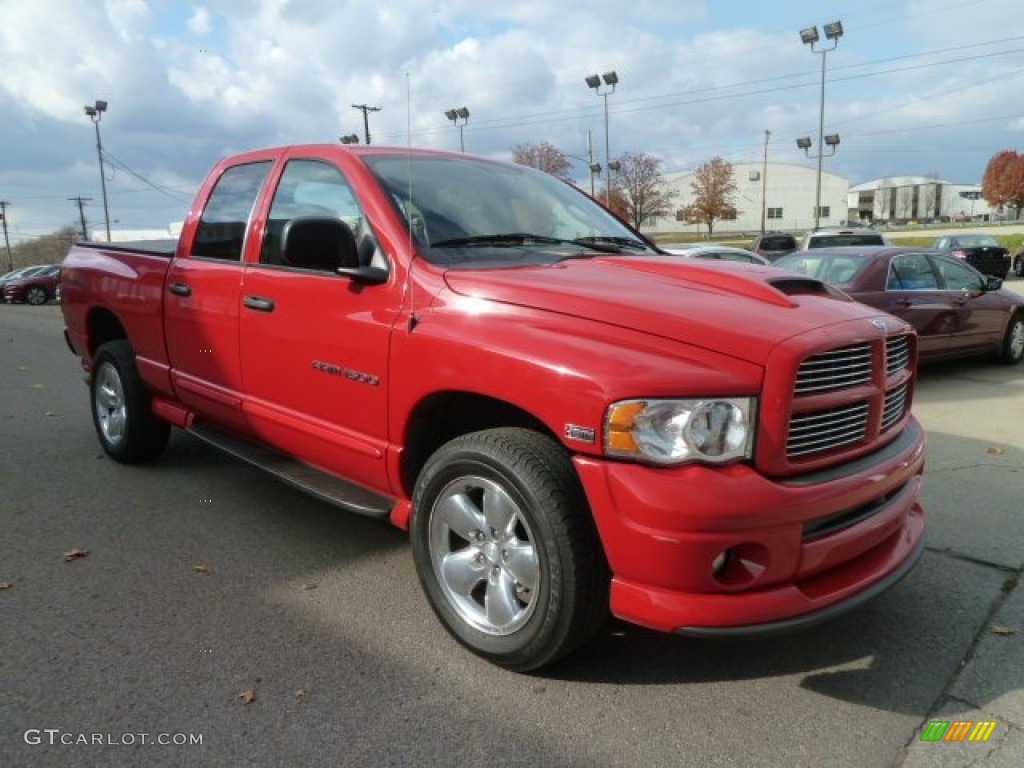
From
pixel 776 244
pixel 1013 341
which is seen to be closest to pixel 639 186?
pixel 776 244

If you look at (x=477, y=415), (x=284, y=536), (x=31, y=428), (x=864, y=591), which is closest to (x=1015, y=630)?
(x=864, y=591)

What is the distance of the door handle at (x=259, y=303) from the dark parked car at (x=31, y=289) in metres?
35.1

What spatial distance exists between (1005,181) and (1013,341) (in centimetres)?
10856

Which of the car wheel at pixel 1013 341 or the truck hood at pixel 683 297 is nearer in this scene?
the truck hood at pixel 683 297

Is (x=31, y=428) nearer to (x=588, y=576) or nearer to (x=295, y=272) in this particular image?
(x=295, y=272)

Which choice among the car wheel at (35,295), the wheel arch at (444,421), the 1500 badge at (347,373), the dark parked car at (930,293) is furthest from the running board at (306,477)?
the car wheel at (35,295)

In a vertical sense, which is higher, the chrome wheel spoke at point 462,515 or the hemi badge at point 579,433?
the hemi badge at point 579,433

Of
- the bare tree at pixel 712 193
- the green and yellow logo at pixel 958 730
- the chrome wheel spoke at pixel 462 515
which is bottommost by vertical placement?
the green and yellow logo at pixel 958 730

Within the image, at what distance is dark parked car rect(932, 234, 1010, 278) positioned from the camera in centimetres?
2173

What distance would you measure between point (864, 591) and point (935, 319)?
22.5 feet

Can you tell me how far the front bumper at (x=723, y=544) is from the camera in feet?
7.41

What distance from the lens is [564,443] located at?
2.47m

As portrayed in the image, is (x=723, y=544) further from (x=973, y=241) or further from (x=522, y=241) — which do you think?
(x=973, y=241)

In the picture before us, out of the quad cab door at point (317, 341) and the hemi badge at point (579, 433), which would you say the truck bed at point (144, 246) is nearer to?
the quad cab door at point (317, 341)
